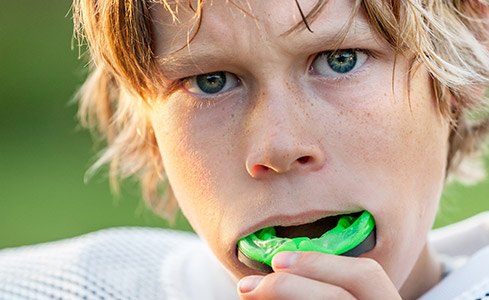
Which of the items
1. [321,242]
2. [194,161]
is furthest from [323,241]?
[194,161]

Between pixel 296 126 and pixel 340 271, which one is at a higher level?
pixel 296 126

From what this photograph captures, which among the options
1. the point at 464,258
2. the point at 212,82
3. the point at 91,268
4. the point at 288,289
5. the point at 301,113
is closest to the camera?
the point at 288,289

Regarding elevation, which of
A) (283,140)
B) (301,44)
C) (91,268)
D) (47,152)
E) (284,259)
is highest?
(301,44)

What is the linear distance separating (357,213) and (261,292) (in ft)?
0.64

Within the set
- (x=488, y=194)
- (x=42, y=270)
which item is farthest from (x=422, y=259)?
(x=488, y=194)

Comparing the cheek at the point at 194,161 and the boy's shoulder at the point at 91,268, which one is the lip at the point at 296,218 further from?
the boy's shoulder at the point at 91,268

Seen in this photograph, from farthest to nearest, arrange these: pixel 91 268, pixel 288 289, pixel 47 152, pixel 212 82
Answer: pixel 47 152, pixel 91 268, pixel 212 82, pixel 288 289

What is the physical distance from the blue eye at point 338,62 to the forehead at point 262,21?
37mm

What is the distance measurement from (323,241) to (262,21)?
285 millimetres

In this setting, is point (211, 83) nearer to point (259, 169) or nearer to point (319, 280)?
point (259, 169)

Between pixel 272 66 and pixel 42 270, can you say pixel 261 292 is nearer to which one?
pixel 272 66

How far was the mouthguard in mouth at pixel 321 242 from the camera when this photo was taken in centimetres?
135

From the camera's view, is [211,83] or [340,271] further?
[211,83]

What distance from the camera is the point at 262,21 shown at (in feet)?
4.48
